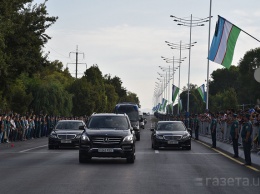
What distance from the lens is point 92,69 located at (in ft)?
426

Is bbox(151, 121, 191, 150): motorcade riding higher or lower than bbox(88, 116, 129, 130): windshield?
lower

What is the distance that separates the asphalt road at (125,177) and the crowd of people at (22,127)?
18715 millimetres

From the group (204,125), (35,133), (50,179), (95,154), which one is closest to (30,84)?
(35,133)

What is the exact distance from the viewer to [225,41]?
37375 mm

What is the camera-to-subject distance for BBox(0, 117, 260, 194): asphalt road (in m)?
15.0

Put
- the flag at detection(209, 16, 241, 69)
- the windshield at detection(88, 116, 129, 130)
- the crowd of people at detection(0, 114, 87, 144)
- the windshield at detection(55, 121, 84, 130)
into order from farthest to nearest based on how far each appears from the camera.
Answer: the crowd of people at detection(0, 114, 87, 144) → the flag at detection(209, 16, 241, 69) → the windshield at detection(55, 121, 84, 130) → the windshield at detection(88, 116, 129, 130)

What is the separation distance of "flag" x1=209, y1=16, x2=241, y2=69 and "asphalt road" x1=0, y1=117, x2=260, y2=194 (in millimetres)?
12591

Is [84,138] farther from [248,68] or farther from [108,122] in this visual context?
[248,68]

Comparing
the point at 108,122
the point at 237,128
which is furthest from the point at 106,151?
the point at 237,128

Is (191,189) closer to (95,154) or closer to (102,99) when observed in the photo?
(95,154)

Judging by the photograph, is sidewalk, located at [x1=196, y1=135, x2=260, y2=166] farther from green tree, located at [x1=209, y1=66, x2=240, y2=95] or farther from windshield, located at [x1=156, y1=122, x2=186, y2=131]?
green tree, located at [x1=209, y1=66, x2=240, y2=95]

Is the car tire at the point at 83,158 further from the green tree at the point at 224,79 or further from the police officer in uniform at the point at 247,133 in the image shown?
the green tree at the point at 224,79

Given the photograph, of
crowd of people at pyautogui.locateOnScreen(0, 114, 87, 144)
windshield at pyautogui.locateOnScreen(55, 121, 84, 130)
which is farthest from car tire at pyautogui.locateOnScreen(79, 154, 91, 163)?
crowd of people at pyautogui.locateOnScreen(0, 114, 87, 144)

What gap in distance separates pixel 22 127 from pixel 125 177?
104 ft
